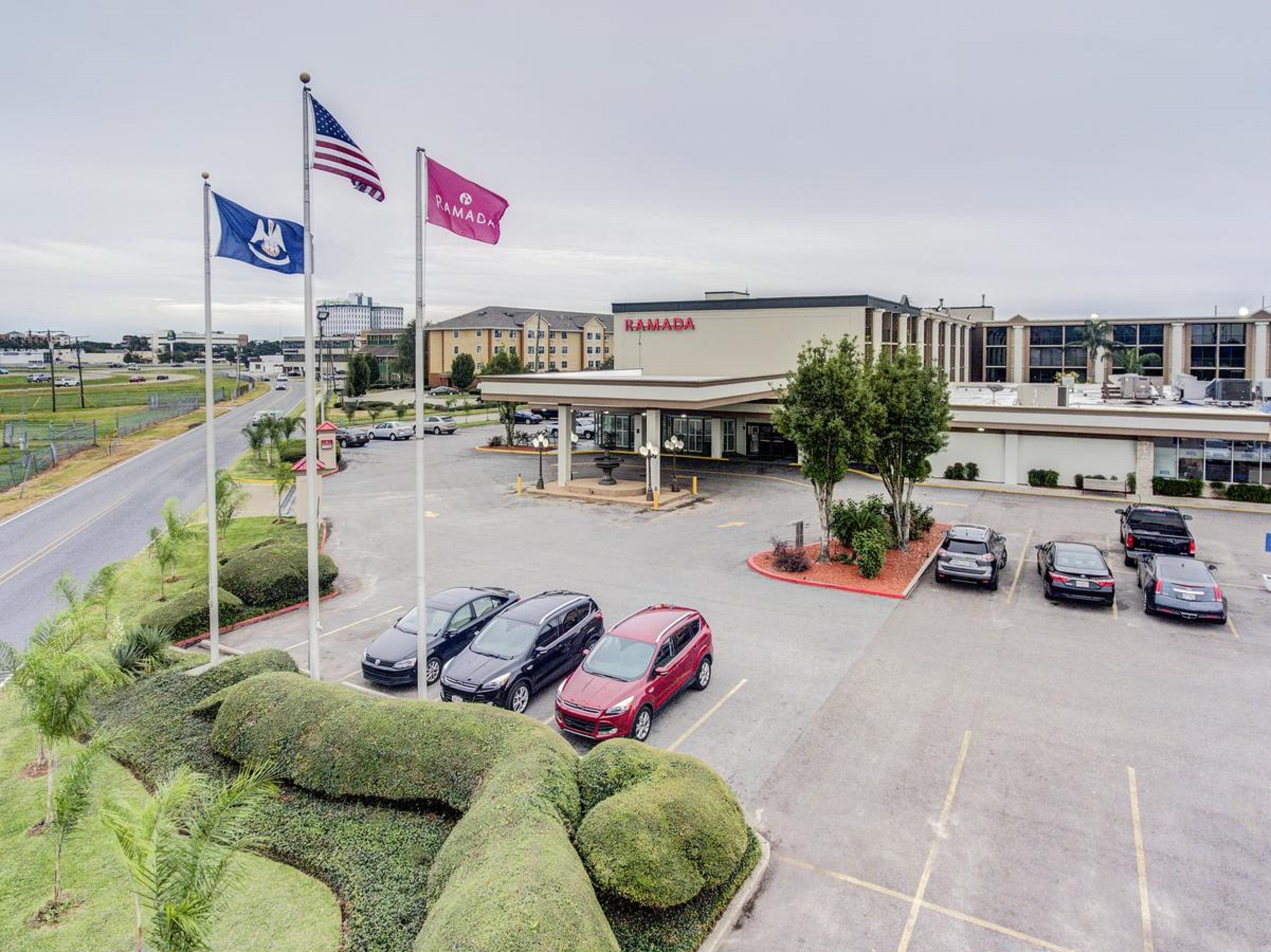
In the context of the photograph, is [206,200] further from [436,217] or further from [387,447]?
[387,447]

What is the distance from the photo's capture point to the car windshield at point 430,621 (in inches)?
600

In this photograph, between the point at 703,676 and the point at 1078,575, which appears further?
the point at 1078,575

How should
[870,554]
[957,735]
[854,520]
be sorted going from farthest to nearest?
[854,520]
[870,554]
[957,735]

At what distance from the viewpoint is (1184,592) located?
58.9 feet

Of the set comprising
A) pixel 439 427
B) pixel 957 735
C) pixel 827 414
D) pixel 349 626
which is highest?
pixel 827 414

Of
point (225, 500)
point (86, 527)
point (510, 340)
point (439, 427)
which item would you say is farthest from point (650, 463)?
point (510, 340)

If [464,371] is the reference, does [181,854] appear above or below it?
below

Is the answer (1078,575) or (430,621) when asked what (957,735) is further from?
(430,621)

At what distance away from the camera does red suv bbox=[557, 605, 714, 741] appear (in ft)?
39.6

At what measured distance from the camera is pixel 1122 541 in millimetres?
25234

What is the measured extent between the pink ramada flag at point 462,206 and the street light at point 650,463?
20440 mm

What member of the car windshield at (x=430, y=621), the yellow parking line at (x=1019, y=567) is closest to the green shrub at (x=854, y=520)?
the yellow parking line at (x=1019, y=567)

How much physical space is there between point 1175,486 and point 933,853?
2996cm

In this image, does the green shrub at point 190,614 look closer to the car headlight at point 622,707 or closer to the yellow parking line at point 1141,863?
the car headlight at point 622,707
